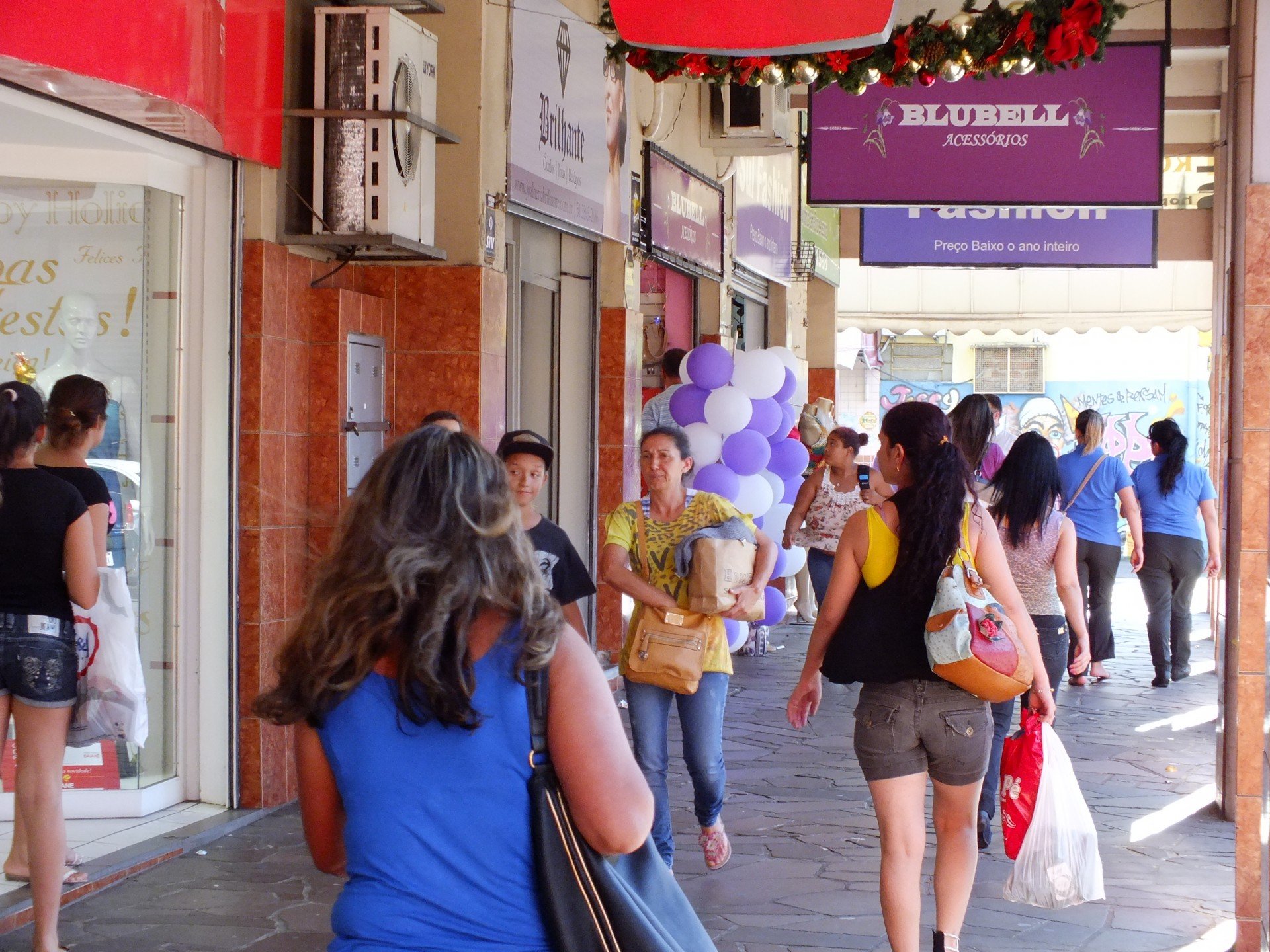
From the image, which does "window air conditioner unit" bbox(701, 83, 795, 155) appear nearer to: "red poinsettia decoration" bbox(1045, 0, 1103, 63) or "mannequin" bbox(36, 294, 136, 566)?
"red poinsettia decoration" bbox(1045, 0, 1103, 63)

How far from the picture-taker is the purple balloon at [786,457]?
35.2ft

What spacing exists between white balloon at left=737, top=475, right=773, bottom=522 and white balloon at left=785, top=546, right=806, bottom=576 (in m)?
0.46

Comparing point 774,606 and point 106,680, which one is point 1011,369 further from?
point 106,680

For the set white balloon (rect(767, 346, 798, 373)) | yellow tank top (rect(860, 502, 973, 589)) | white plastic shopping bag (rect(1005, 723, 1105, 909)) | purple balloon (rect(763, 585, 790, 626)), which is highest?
white balloon (rect(767, 346, 798, 373))

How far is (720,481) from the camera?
9.73 meters

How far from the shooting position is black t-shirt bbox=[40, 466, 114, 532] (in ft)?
17.1

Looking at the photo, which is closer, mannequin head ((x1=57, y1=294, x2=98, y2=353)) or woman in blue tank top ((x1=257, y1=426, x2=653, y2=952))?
woman in blue tank top ((x1=257, y1=426, x2=653, y2=952))

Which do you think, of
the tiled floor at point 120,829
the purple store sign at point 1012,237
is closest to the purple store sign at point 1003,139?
the purple store sign at point 1012,237

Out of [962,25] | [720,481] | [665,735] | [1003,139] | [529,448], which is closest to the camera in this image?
[529,448]

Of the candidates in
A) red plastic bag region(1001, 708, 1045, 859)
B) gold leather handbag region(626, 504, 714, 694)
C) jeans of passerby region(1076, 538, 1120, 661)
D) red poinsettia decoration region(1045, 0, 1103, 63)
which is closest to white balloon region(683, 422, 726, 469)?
jeans of passerby region(1076, 538, 1120, 661)

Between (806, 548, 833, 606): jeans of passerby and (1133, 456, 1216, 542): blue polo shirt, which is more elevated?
(1133, 456, 1216, 542): blue polo shirt

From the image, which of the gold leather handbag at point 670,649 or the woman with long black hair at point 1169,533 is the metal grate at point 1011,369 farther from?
the gold leather handbag at point 670,649

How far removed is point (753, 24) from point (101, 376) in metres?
3.47

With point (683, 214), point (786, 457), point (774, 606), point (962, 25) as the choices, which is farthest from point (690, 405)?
point (962, 25)
